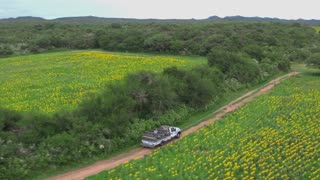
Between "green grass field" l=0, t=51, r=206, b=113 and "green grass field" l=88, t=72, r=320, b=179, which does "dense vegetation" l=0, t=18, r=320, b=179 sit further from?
"green grass field" l=0, t=51, r=206, b=113

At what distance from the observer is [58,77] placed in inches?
2153

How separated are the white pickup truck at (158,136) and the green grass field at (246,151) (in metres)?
1.09

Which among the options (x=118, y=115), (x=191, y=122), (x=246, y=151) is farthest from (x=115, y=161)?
(x=191, y=122)

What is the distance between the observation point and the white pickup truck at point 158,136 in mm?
28609

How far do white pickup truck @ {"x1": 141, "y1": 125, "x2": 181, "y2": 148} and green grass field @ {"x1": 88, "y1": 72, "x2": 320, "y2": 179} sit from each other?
1095 millimetres

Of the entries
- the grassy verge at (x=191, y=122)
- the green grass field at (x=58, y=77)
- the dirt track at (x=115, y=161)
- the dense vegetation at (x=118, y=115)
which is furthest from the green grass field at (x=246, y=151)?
the green grass field at (x=58, y=77)

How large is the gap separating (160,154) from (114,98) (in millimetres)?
6164

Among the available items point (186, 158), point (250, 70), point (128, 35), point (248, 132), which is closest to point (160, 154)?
point (186, 158)

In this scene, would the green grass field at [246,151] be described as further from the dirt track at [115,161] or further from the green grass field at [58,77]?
the green grass field at [58,77]

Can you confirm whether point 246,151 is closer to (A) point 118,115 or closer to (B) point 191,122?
(A) point 118,115

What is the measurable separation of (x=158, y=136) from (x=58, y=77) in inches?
1159

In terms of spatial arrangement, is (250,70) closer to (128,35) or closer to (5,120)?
(5,120)

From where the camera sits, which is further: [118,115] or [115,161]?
[118,115]

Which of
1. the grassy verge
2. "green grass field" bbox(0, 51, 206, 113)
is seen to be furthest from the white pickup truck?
"green grass field" bbox(0, 51, 206, 113)
